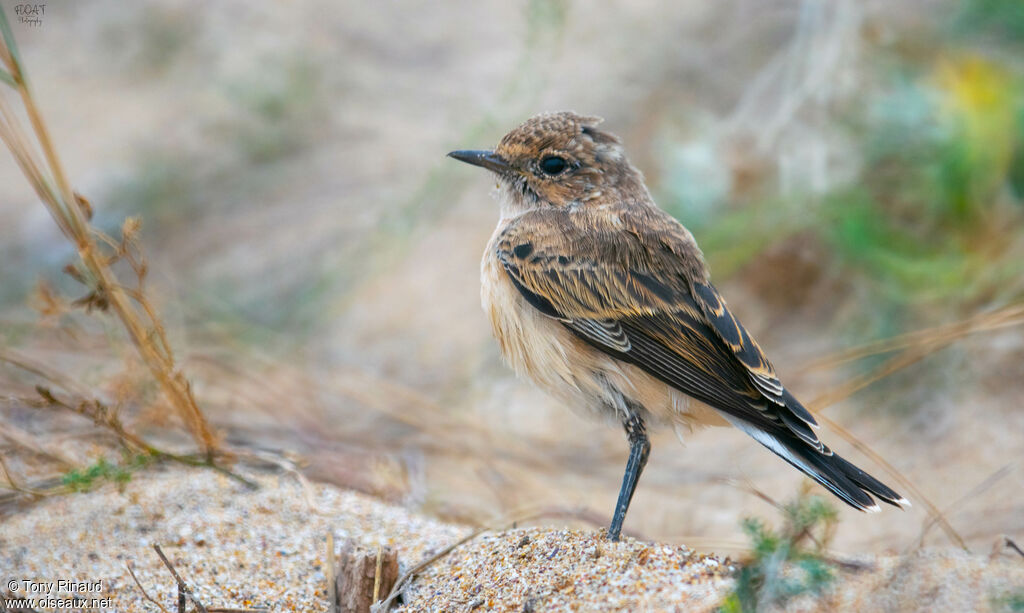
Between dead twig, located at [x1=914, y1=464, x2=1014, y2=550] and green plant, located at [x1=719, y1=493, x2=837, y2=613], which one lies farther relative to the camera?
dead twig, located at [x1=914, y1=464, x2=1014, y2=550]

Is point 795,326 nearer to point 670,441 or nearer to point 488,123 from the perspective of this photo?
point 670,441

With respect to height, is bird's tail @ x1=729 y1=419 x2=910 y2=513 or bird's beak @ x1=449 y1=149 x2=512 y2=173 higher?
bird's beak @ x1=449 y1=149 x2=512 y2=173

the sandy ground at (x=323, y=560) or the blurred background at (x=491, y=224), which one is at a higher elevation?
the blurred background at (x=491, y=224)

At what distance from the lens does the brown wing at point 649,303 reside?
3822 mm

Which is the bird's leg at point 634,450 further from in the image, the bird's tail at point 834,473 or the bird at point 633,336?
the bird's tail at point 834,473

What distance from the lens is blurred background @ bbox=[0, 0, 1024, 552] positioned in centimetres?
588

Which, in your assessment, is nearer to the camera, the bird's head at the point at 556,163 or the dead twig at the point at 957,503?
the dead twig at the point at 957,503

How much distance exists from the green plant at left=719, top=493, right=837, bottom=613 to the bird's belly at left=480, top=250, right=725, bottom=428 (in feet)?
3.58

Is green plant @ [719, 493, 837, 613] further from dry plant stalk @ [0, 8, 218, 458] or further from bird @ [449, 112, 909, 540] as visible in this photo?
dry plant stalk @ [0, 8, 218, 458]

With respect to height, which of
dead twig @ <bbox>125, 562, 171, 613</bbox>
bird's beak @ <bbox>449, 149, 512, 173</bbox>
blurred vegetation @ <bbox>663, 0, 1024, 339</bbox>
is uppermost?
blurred vegetation @ <bbox>663, 0, 1024, 339</bbox>

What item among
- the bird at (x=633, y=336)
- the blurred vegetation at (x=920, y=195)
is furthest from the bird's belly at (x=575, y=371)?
the blurred vegetation at (x=920, y=195)

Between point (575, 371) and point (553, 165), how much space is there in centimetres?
115

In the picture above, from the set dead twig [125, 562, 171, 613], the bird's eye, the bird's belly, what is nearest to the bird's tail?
the bird's belly

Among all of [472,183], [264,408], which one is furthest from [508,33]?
[264,408]
